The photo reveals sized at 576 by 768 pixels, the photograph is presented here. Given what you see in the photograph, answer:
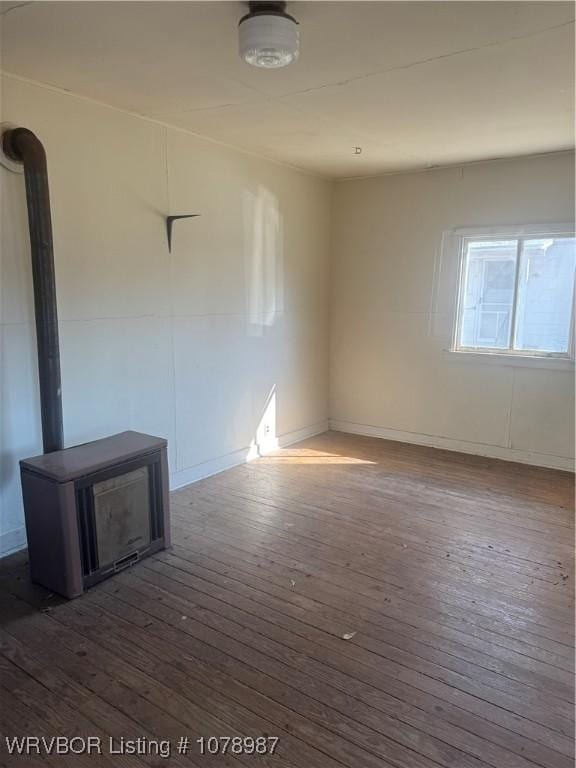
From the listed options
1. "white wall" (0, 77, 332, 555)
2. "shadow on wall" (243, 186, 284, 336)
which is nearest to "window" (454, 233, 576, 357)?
"white wall" (0, 77, 332, 555)

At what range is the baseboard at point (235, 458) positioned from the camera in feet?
13.3

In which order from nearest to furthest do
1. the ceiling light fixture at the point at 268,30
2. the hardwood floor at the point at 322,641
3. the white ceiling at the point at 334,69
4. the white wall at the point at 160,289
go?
the hardwood floor at the point at 322,641
the ceiling light fixture at the point at 268,30
the white ceiling at the point at 334,69
the white wall at the point at 160,289

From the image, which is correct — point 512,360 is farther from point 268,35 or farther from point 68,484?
point 68,484

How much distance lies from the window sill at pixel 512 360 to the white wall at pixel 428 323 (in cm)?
4

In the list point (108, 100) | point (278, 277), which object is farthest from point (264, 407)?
point (108, 100)

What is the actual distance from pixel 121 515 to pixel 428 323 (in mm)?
3383

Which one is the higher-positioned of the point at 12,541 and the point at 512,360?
the point at 512,360

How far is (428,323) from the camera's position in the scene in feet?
16.4

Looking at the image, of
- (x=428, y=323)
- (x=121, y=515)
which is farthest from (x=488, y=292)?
(x=121, y=515)

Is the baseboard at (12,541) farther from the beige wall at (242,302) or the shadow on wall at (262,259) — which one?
the shadow on wall at (262,259)

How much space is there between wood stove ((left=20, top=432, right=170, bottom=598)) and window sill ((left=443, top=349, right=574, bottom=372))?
3.01 m

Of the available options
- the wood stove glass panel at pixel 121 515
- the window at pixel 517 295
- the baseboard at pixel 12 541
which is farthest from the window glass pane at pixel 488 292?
the baseboard at pixel 12 541

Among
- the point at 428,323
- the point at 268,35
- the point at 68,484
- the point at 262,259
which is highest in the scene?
the point at 268,35

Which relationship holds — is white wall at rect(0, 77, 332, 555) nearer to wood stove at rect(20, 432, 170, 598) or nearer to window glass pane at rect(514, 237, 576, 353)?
wood stove at rect(20, 432, 170, 598)
